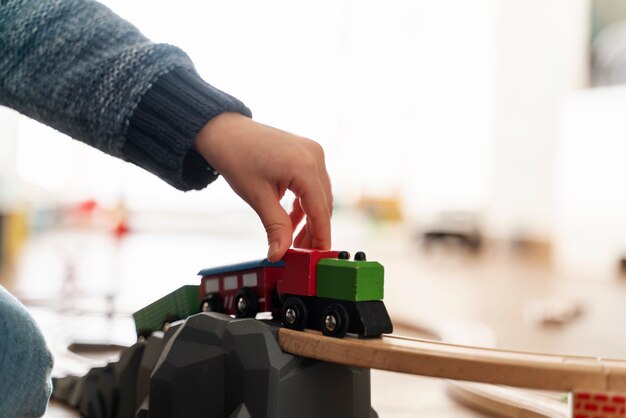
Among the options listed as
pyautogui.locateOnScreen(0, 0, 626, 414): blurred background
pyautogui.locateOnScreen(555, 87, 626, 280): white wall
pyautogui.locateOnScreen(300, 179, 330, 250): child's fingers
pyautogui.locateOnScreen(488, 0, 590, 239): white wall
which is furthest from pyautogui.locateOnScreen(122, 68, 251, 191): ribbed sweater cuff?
pyautogui.locateOnScreen(488, 0, 590, 239): white wall

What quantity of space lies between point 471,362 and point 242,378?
22cm

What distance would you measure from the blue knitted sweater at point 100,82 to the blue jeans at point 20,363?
171 millimetres

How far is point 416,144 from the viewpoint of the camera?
4.93 m

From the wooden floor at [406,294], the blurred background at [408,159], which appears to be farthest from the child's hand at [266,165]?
the blurred background at [408,159]

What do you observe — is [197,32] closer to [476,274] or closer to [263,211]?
[476,274]

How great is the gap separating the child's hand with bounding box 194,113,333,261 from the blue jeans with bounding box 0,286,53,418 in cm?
22

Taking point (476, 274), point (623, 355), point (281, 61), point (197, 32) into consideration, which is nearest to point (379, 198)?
point (281, 61)

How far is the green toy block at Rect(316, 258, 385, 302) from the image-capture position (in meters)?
0.65

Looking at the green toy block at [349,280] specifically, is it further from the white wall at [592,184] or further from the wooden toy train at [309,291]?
the white wall at [592,184]

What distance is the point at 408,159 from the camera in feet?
16.2

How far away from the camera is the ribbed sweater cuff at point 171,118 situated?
0.68 metres

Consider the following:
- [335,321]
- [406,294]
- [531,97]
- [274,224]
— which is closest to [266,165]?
[274,224]

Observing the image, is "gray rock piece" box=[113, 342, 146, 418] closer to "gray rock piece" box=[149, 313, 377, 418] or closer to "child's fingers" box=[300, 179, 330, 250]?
"gray rock piece" box=[149, 313, 377, 418]

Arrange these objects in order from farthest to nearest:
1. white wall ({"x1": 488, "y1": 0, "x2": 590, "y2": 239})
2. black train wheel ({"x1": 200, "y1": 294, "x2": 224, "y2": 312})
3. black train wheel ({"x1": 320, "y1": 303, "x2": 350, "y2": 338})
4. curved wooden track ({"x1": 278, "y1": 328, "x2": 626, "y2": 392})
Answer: white wall ({"x1": 488, "y1": 0, "x2": 590, "y2": 239})
black train wheel ({"x1": 200, "y1": 294, "x2": 224, "y2": 312})
black train wheel ({"x1": 320, "y1": 303, "x2": 350, "y2": 338})
curved wooden track ({"x1": 278, "y1": 328, "x2": 626, "y2": 392})
